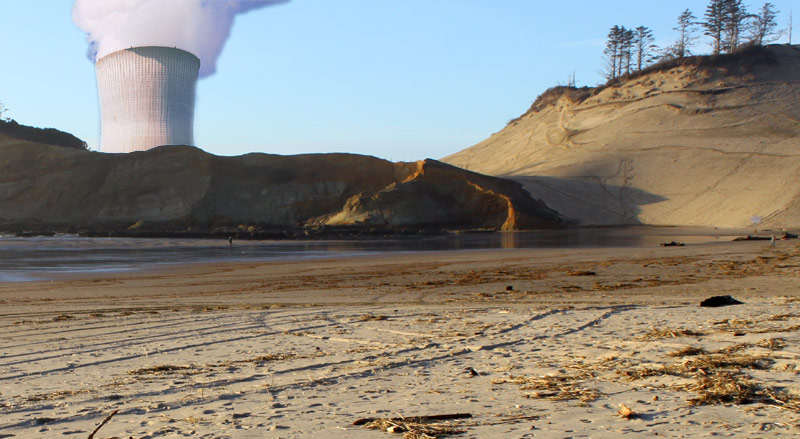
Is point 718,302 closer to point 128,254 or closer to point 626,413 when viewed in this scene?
point 626,413

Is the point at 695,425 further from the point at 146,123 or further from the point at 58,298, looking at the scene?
the point at 146,123

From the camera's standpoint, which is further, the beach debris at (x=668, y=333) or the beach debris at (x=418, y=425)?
the beach debris at (x=668, y=333)

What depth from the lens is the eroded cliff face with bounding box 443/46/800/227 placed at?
52988mm

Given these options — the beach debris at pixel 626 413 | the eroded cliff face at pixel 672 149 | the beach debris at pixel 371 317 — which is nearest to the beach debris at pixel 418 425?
the beach debris at pixel 626 413

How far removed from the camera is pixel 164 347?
7.05 metres

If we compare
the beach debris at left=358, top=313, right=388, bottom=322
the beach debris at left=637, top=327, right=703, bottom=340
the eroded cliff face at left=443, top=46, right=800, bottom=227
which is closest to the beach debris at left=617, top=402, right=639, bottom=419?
the beach debris at left=637, top=327, right=703, bottom=340

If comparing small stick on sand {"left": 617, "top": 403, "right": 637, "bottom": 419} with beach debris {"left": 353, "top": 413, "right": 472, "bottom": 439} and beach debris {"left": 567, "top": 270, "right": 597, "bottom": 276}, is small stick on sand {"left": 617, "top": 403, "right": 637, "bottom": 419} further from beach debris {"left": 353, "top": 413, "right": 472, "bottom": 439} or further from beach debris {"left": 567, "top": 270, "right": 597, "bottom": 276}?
beach debris {"left": 567, "top": 270, "right": 597, "bottom": 276}

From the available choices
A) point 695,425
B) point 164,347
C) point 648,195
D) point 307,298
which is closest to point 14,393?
point 164,347

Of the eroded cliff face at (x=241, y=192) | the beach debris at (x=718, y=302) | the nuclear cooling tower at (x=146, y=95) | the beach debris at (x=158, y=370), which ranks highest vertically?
the nuclear cooling tower at (x=146, y=95)

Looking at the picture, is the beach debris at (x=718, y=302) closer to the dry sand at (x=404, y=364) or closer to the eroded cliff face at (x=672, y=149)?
the dry sand at (x=404, y=364)

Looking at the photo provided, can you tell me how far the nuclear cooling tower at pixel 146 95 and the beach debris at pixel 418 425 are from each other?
4346 cm

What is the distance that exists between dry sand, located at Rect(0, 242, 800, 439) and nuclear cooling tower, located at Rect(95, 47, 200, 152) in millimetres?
33741

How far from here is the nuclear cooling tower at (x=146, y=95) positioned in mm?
43688

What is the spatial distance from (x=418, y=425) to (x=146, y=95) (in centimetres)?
4377
